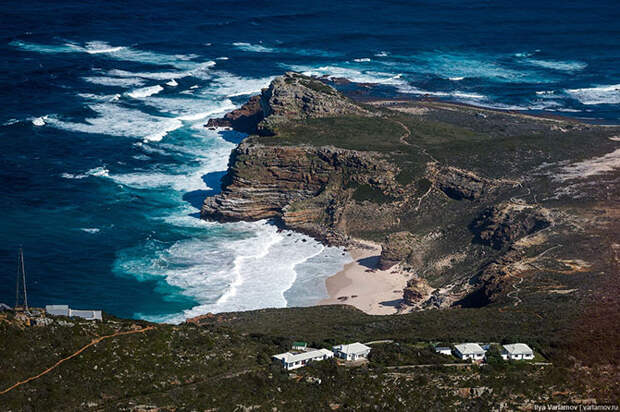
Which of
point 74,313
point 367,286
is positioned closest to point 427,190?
point 367,286

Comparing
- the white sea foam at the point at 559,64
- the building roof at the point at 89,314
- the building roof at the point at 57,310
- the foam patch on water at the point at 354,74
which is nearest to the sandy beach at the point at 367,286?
the building roof at the point at 89,314

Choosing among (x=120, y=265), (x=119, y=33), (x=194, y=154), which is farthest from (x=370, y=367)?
(x=119, y=33)

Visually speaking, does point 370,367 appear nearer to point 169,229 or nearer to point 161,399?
point 161,399

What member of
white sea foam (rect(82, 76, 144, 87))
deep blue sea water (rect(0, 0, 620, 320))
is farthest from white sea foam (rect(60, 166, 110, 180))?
white sea foam (rect(82, 76, 144, 87))

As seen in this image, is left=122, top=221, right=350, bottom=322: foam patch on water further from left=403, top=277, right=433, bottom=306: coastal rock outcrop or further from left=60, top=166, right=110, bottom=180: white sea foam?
left=60, top=166, right=110, bottom=180: white sea foam

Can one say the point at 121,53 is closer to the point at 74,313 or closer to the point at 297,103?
the point at 297,103

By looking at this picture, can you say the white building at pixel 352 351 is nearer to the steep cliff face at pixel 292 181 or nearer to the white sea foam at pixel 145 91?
the steep cliff face at pixel 292 181
